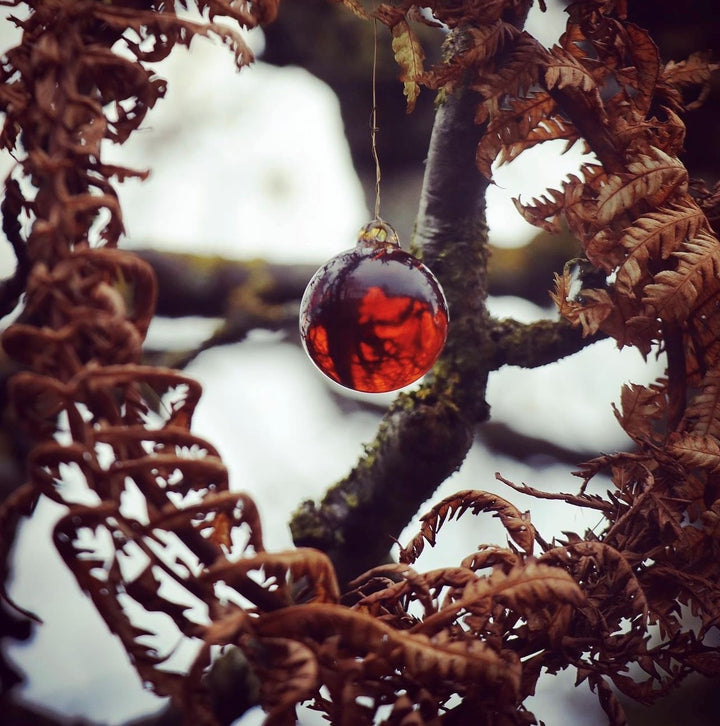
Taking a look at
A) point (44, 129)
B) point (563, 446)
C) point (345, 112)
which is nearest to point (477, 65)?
point (44, 129)

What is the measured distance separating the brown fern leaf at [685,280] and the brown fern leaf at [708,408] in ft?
0.19

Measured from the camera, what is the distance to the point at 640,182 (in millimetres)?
531

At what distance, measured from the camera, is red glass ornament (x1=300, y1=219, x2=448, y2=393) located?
1.75 feet

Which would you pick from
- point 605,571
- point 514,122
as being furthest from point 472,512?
point 514,122

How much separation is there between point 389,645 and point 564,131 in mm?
431

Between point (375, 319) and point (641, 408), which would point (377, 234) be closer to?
point (375, 319)

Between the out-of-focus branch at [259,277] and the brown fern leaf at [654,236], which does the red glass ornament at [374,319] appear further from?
the out-of-focus branch at [259,277]

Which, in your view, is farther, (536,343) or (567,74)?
(536,343)

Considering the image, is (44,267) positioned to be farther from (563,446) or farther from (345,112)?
(563,446)

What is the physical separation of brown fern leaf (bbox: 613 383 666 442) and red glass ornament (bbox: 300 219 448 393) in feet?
0.56

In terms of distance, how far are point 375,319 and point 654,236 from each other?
8.0 inches

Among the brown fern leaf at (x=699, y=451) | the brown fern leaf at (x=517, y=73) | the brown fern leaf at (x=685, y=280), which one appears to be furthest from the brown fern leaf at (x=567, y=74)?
the brown fern leaf at (x=699, y=451)

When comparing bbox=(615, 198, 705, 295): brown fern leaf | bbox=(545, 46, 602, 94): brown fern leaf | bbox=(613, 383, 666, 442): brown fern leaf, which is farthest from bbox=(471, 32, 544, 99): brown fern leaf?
bbox=(613, 383, 666, 442): brown fern leaf

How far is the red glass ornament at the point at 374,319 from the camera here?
535 millimetres
